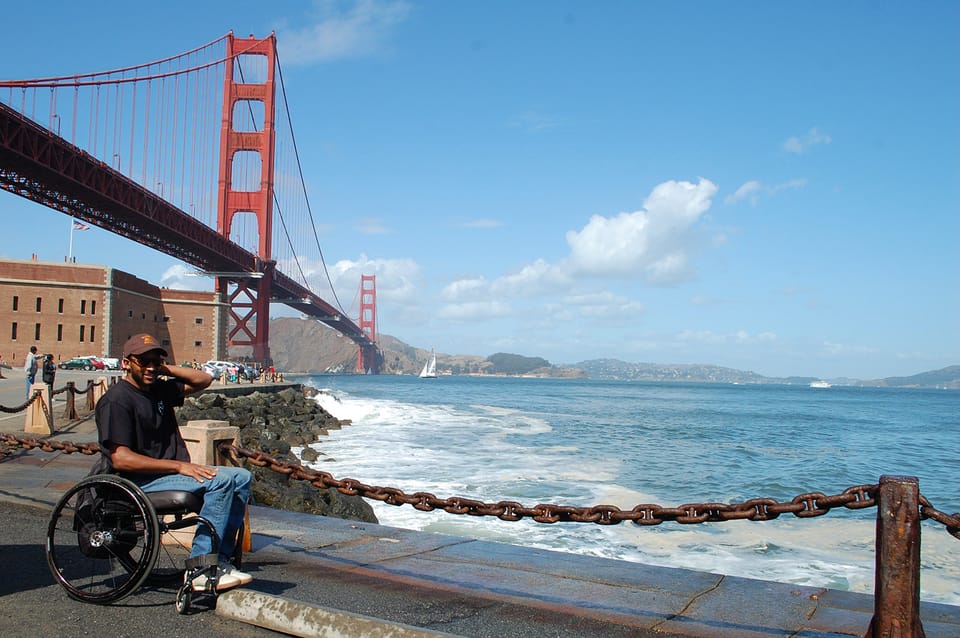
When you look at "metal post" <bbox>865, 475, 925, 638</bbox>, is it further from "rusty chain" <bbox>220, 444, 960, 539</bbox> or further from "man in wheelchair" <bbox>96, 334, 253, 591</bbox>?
"man in wheelchair" <bbox>96, 334, 253, 591</bbox>

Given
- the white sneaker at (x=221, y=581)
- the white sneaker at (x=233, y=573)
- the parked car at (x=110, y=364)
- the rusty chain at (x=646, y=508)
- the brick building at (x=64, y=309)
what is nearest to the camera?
the rusty chain at (x=646, y=508)

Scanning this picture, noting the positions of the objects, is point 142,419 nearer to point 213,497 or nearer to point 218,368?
point 213,497

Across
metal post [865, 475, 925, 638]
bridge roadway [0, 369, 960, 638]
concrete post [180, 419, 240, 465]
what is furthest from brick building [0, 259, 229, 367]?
metal post [865, 475, 925, 638]

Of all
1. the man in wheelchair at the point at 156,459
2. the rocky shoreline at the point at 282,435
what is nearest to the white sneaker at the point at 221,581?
the man in wheelchair at the point at 156,459

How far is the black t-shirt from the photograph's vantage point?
3.56m

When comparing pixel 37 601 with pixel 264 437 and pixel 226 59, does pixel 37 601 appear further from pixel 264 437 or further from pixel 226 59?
pixel 226 59

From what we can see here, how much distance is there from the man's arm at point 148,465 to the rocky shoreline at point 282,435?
347 cm

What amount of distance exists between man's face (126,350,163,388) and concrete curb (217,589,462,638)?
1068 millimetres

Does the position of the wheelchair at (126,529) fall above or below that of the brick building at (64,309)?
below

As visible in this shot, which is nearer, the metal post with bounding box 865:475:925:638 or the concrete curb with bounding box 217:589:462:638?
the metal post with bounding box 865:475:925:638

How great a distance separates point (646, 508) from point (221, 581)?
1.97 m

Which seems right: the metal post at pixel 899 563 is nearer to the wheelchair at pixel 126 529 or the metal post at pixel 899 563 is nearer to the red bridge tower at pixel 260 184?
the wheelchair at pixel 126 529

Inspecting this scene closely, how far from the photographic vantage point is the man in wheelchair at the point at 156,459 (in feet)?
11.6

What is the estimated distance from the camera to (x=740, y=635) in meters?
3.37
